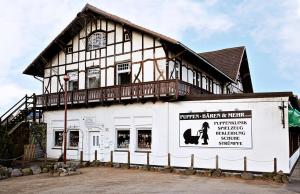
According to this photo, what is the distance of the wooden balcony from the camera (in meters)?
19.3

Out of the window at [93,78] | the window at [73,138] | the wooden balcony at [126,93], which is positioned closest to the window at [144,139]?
the wooden balcony at [126,93]

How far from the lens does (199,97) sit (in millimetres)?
18922

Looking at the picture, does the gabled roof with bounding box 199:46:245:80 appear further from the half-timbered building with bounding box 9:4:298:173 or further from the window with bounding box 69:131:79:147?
the window with bounding box 69:131:79:147

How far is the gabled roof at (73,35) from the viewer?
20.3 m

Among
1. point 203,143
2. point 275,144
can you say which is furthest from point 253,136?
point 203,143

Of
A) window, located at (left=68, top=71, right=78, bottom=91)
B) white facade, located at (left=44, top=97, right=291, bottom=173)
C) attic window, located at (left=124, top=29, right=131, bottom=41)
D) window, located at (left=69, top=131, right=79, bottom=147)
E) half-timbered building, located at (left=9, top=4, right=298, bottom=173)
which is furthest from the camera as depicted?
window, located at (left=68, top=71, right=78, bottom=91)

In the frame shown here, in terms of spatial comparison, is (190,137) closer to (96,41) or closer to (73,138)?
(73,138)

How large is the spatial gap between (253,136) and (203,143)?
277 centimetres

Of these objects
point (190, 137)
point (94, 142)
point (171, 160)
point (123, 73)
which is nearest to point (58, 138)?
point (94, 142)

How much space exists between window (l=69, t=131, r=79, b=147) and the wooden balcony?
2.22 m

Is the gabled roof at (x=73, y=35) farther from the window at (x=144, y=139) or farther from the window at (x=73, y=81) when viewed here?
the window at (x=144, y=139)

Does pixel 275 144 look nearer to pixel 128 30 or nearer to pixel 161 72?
pixel 161 72

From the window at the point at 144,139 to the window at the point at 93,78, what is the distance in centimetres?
518

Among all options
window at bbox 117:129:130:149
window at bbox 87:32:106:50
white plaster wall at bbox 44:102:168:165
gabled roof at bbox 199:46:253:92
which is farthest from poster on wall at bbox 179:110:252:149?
gabled roof at bbox 199:46:253:92
